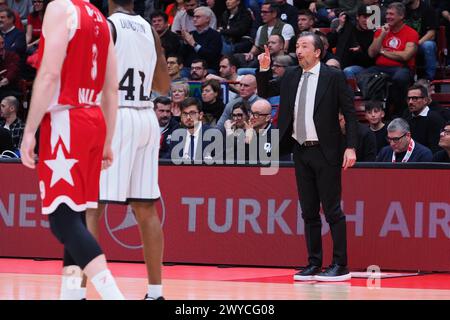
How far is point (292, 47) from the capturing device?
50.2ft

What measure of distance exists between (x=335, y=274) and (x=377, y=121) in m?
3.33

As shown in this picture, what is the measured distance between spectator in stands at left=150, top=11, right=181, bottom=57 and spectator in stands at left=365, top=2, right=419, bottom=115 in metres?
3.18

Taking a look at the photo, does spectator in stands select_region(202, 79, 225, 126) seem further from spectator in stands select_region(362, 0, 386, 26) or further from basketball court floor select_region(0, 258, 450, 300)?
basketball court floor select_region(0, 258, 450, 300)

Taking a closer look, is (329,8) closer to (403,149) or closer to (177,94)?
(177,94)

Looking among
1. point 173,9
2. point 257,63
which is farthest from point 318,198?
point 173,9

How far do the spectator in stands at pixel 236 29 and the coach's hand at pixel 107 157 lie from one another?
10109 millimetres

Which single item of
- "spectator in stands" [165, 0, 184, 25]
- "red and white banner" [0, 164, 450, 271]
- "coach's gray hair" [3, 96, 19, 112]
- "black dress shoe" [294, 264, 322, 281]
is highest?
"spectator in stands" [165, 0, 184, 25]

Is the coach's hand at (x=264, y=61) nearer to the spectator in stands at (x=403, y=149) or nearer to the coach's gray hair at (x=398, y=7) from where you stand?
the coach's gray hair at (x=398, y=7)

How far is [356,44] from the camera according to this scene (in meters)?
15.0

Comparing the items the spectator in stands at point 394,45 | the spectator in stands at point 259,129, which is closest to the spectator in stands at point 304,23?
the spectator in stands at point 394,45

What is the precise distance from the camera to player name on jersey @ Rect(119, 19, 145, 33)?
23.8 ft

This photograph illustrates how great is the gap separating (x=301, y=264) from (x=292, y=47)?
517cm

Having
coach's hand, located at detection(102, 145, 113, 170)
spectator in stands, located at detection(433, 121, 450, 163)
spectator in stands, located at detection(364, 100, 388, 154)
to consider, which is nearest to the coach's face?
spectator in stands, located at detection(433, 121, 450, 163)

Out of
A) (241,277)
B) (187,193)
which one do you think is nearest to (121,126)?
(241,277)
